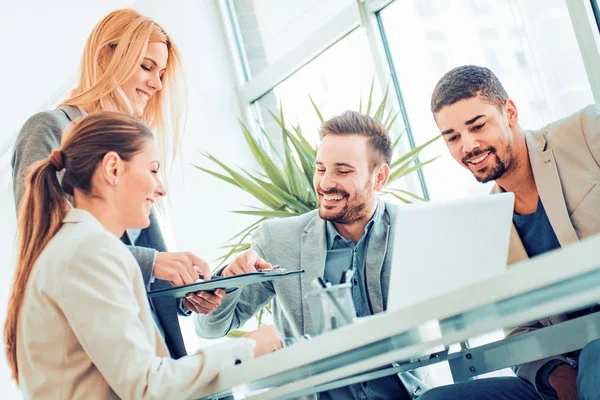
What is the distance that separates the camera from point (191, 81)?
466 cm

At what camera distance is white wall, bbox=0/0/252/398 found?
14.5 ft

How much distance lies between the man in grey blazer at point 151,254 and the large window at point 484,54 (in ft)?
6.01

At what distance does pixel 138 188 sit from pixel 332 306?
1.90 ft

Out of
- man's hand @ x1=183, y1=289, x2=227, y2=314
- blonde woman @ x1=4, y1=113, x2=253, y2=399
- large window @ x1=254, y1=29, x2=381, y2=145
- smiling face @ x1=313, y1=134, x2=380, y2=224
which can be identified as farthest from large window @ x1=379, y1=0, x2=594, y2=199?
blonde woman @ x1=4, y1=113, x2=253, y2=399

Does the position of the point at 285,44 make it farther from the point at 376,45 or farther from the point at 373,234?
the point at 373,234

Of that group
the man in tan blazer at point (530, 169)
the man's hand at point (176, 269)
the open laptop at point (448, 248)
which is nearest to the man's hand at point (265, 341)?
the open laptop at point (448, 248)

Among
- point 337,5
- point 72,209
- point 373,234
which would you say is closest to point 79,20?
point 337,5

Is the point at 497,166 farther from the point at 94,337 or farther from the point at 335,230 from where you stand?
the point at 94,337

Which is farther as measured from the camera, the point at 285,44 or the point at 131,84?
the point at 285,44

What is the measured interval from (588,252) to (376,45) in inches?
126

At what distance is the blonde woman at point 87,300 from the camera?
1380mm

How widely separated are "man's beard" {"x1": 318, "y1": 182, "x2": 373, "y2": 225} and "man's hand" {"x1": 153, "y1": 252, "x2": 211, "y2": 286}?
2.13 ft

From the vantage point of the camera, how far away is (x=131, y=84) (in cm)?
230

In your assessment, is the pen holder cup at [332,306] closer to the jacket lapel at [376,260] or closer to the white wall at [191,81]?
the jacket lapel at [376,260]
